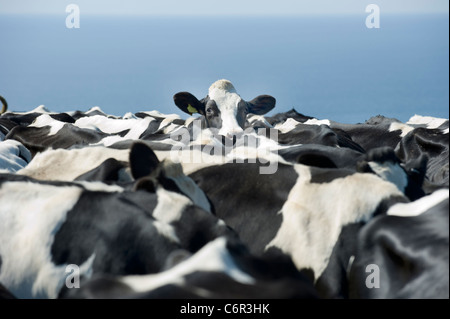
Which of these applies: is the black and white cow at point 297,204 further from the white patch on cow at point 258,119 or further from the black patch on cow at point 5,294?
the white patch on cow at point 258,119

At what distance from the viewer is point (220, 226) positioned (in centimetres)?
366

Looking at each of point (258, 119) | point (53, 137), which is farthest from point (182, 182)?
point (258, 119)

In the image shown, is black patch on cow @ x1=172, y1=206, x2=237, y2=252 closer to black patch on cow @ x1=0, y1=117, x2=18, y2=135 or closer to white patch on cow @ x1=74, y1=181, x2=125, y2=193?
white patch on cow @ x1=74, y1=181, x2=125, y2=193

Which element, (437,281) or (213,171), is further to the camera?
(213,171)

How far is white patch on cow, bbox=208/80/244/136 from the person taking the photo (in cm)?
837

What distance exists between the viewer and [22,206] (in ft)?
12.4

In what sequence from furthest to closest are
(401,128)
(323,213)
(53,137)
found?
(401,128) → (53,137) → (323,213)

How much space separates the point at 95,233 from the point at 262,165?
1492 millimetres

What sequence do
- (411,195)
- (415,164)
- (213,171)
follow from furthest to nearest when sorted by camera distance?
(415,164) < (213,171) < (411,195)

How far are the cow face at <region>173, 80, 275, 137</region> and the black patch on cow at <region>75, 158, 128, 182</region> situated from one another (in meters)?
3.56

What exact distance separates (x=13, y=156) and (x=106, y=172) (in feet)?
6.91

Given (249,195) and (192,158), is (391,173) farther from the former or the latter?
(192,158)

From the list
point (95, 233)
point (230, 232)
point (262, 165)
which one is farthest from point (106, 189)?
point (262, 165)
